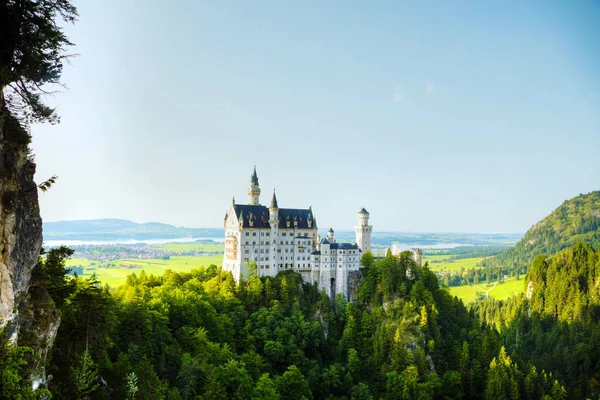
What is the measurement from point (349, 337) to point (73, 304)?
5236 cm

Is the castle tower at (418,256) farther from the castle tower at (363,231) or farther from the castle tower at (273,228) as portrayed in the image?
the castle tower at (273,228)

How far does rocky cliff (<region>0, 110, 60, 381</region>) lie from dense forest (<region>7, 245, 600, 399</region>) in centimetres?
446

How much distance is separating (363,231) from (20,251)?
7629cm

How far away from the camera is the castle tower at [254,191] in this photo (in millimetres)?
95812

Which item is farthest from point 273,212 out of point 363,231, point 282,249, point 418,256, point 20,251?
point 20,251

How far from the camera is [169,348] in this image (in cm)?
5725

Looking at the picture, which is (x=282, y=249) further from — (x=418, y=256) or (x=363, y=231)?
(x=418, y=256)

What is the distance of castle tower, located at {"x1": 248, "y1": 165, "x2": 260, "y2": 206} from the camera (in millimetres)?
95812

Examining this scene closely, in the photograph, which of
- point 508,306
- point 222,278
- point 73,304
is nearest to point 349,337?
point 222,278

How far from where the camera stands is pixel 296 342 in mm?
76625

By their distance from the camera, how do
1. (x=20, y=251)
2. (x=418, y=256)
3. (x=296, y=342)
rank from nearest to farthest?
(x=20, y=251)
(x=296, y=342)
(x=418, y=256)

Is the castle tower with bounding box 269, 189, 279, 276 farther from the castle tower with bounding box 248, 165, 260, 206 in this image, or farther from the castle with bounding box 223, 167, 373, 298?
the castle tower with bounding box 248, 165, 260, 206

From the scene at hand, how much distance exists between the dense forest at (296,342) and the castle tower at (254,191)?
15.4 meters

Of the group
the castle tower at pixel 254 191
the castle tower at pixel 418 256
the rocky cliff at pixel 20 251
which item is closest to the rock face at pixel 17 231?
the rocky cliff at pixel 20 251
